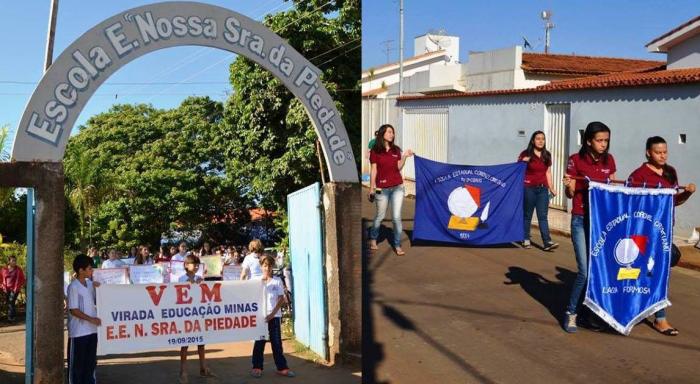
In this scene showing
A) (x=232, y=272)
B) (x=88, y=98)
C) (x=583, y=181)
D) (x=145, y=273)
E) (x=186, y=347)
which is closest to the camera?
(x=583, y=181)

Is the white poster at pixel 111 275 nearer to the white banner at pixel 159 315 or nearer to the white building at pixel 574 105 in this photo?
the white banner at pixel 159 315

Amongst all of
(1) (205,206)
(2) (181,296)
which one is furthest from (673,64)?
(1) (205,206)

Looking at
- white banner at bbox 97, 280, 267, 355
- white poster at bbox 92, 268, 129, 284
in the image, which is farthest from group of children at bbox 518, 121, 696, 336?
white poster at bbox 92, 268, 129, 284

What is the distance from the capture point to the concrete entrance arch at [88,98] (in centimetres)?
274

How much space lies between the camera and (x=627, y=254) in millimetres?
1662

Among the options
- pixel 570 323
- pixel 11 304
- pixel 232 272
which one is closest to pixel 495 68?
pixel 570 323

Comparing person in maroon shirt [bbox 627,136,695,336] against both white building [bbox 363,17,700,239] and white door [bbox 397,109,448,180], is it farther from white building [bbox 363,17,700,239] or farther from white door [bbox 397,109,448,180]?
white door [bbox 397,109,448,180]

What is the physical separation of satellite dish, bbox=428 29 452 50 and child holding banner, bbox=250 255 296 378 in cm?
219

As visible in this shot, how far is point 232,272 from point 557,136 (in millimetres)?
3080

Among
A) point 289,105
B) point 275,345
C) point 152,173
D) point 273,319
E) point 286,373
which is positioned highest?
point 289,105

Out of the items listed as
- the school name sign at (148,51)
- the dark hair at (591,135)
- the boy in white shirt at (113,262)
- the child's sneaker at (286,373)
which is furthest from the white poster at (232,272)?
the dark hair at (591,135)

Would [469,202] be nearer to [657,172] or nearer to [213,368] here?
[657,172]

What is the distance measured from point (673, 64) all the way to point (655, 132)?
164 millimetres

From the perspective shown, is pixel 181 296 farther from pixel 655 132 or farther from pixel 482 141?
pixel 655 132
